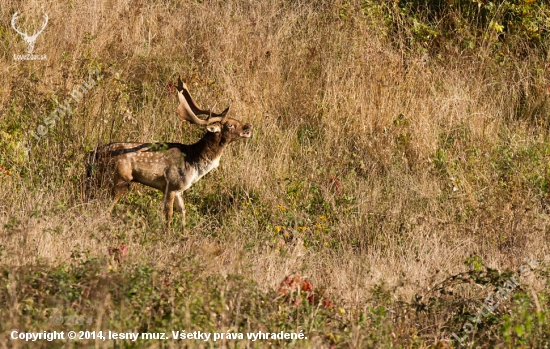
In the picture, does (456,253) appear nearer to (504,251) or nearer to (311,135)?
(504,251)

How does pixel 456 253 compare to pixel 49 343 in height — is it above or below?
below

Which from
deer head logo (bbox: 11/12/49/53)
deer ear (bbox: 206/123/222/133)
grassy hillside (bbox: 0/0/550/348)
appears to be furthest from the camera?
deer head logo (bbox: 11/12/49/53)

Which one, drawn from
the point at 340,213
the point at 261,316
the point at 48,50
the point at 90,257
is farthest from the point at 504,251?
the point at 48,50

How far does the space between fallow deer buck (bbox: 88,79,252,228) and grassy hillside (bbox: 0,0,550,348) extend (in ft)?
0.73

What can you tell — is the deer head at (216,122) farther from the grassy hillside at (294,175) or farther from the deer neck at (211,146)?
the grassy hillside at (294,175)

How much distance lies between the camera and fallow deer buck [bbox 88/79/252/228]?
27.8ft

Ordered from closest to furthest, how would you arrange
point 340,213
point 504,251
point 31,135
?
1. point 504,251
2. point 340,213
3. point 31,135

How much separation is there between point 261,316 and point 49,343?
137cm

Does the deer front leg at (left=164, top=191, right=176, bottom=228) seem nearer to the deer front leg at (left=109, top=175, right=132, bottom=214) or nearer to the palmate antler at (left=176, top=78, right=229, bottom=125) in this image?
the deer front leg at (left=109, top=175, right=132, bottom=214)

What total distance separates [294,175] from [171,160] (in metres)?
1.46

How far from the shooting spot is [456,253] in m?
7.51

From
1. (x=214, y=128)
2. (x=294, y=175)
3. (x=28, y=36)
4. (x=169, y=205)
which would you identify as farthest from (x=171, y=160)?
(x=28, y=36)

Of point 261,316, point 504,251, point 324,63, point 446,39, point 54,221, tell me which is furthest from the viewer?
point 446,39

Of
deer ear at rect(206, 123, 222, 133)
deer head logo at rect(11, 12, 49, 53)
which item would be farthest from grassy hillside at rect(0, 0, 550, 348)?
deer ear at rect(206, 123, 222, 133)
